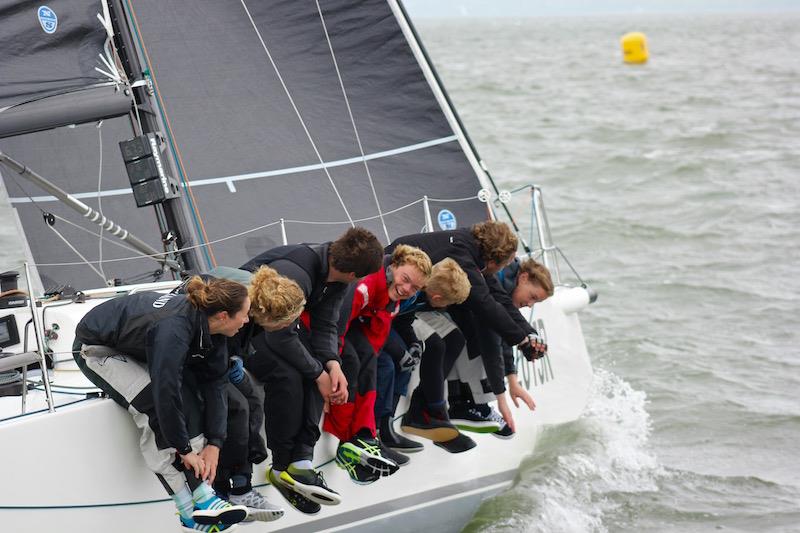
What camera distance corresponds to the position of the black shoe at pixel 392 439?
156 inches

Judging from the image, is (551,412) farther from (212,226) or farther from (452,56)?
(452,56)

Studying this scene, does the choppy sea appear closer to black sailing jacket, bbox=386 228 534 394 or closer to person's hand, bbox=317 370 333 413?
black sailing jacket, bbox=386 228 534 394

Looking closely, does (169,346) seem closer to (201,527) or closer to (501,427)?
(201,527)

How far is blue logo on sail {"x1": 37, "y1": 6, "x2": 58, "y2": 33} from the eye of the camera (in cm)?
496

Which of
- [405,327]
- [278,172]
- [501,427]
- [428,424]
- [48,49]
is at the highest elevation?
[48,49]

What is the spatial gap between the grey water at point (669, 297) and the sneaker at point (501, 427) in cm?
52

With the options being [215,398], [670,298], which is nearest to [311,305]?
[215,398]

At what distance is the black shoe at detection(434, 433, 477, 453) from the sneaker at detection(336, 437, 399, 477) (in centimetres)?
53

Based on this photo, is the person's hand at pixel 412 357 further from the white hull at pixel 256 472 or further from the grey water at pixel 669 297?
the grey water at pixel 669 297

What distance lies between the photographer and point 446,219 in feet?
18.1

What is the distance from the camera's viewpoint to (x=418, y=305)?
3.92 metres

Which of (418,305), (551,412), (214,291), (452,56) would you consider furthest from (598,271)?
(452,56)

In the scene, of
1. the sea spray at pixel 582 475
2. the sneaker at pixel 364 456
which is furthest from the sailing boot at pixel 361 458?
the sea spray at pixel 582 475

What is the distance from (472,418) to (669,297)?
4949 mm
